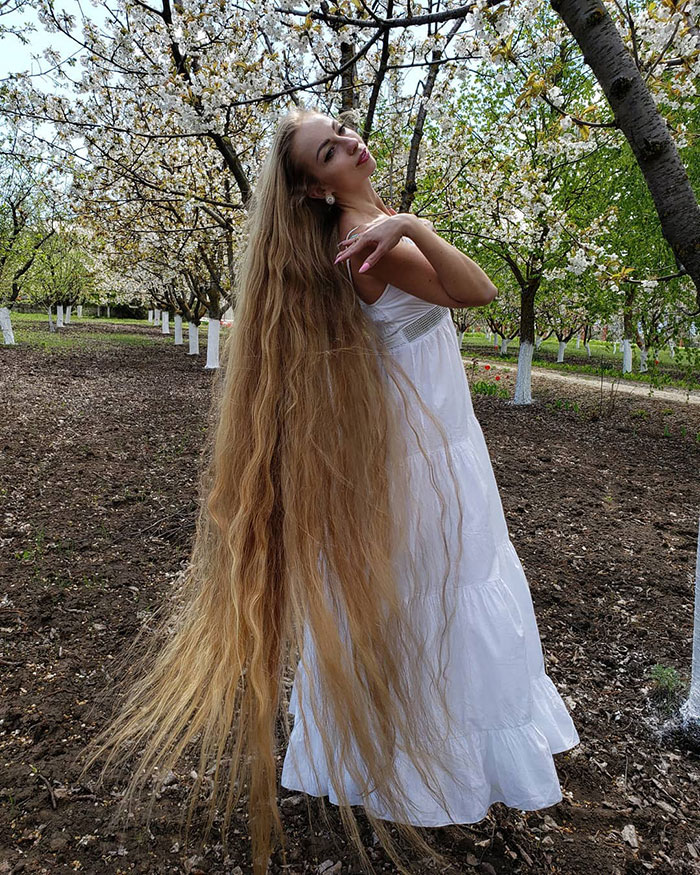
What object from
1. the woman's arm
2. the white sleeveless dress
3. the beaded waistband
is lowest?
the white sleeveless dress

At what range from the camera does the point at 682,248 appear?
71.2 inches

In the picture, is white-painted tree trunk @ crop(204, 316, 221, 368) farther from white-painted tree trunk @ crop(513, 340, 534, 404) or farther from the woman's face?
the woman's face

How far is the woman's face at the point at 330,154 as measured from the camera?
159 centimetres

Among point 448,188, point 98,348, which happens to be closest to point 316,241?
point 448,188

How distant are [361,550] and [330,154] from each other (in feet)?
3.76

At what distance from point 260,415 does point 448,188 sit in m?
5.43

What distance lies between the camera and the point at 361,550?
168cm

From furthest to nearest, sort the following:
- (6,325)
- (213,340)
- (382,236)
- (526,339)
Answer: (6,325), (213,340), (526,339), (382,236)

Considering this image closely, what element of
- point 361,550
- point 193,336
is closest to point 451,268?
point 361,550

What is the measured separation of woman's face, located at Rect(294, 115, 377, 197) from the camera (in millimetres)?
1595

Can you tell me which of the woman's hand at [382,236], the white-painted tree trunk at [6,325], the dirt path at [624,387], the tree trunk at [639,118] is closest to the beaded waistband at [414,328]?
the woman's hand at [382,236]

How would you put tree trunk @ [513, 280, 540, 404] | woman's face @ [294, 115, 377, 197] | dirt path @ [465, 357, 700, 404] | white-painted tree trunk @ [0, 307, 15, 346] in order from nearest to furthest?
1. woman's face @ [294, 115, 377, 197]
2. tree trunk @ [513, 280, 540, 404]
3. dirt path @ [465, 357, 700, 404]
4. white-painted tree trunk @ [0, 307, 15, 346]

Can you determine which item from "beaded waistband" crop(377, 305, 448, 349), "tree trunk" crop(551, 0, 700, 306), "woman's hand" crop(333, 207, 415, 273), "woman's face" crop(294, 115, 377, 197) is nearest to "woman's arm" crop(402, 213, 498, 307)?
"woman's hand" crop(333, 207, 415, 273)

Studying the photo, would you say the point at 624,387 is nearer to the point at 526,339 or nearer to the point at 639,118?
the point at 526,339
